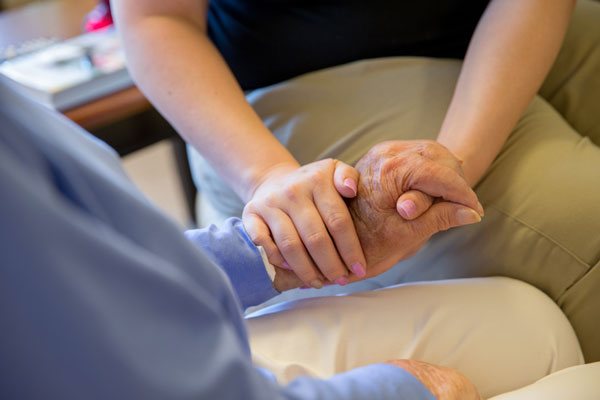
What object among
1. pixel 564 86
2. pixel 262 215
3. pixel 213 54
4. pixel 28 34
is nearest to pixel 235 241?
pixel 262 215

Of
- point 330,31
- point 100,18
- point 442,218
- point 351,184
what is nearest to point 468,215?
point 442,218

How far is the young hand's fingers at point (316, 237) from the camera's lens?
2.16 feet

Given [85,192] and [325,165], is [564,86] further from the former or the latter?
[85,192]

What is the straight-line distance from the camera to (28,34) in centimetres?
173

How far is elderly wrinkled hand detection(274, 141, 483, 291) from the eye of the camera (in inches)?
25.9

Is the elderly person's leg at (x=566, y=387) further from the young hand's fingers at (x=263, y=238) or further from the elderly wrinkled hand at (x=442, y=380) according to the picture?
the young hand's fingers at (x=263, y=238)

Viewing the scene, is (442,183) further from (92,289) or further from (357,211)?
(92,289)

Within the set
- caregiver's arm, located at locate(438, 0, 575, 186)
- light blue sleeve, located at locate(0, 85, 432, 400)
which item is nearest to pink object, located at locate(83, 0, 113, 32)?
caregiver's arm, located at locate(438, 0, 575, 186)

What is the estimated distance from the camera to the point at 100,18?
1.69 metres

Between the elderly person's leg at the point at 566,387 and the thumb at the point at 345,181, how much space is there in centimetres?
27

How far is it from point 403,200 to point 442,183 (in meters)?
0.05

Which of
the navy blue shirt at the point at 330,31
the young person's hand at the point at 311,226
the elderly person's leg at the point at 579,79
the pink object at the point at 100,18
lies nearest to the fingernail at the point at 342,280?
the young person's hand at the point at 311,226

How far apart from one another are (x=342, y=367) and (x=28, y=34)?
156cm

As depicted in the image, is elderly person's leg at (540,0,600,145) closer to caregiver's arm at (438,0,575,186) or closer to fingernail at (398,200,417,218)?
caregiver's arm at (438,0,575,186)
